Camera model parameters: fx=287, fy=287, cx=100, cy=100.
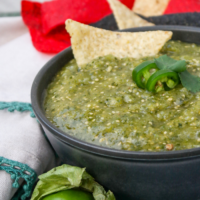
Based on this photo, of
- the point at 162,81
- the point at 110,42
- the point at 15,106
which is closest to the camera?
the point at 162,81

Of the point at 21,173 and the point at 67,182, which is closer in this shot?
the point at 67,182

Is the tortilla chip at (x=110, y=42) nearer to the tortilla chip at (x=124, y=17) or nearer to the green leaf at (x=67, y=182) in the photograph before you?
the tortilla chip at (x=124, y=17)

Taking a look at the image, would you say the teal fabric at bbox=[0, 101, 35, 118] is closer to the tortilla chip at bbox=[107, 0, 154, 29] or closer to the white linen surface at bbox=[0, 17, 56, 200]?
the white linen surface at bbox=[0, 17, 56, 200]

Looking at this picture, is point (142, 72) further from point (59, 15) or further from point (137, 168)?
point (59, 15)

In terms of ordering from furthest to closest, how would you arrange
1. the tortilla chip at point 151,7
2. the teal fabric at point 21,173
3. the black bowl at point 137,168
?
the tortilla chip at point 151,7 → the teal fabric at point 21,173 → the black bowl at point 137,168

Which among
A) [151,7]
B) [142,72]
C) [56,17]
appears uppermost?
[142,72]

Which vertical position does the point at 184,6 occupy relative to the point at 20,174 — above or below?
above

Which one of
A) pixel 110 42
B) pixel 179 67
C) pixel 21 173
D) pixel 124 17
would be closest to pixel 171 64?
pixel 179 67

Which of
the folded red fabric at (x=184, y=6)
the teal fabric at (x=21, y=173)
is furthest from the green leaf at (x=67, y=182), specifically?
the folded red fabric at (x=184, y=6)
